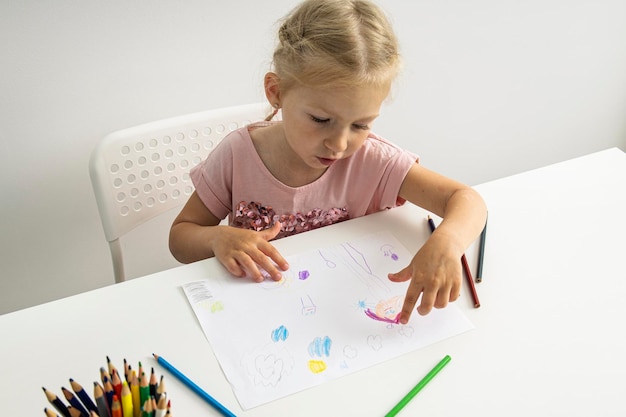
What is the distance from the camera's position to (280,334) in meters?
0.64

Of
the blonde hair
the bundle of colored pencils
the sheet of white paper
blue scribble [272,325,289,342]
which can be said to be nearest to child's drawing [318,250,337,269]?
the sheet of white paper

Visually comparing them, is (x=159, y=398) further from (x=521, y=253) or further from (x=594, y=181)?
(x=594, y=181)

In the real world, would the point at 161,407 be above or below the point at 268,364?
above

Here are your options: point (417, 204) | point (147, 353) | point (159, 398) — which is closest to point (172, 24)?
point (417, 204)

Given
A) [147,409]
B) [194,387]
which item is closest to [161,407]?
[147,409]

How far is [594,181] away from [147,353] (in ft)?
2.51

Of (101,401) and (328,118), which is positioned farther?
(328,118)

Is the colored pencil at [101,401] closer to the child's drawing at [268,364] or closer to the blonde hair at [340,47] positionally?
the child's drawing at [268,364]

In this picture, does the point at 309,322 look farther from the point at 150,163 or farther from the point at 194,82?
the point at 194,82

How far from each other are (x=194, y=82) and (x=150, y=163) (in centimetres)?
31

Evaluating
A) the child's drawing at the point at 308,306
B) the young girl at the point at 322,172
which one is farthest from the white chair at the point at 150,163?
the child's drawing at the point at 308,306

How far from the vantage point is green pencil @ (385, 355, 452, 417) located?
56cm

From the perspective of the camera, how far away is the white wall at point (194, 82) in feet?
3.56

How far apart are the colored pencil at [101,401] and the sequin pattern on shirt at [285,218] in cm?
54
